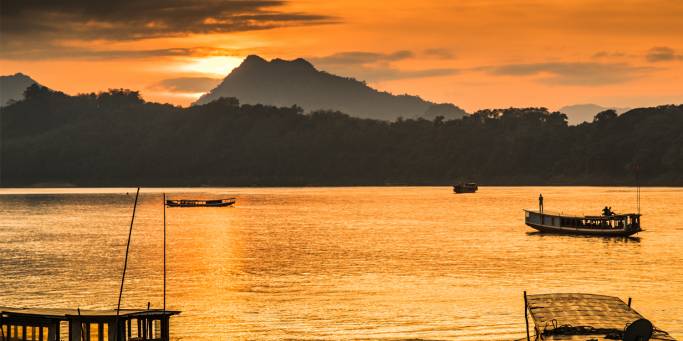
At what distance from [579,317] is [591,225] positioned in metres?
86.0

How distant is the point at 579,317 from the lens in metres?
44.5

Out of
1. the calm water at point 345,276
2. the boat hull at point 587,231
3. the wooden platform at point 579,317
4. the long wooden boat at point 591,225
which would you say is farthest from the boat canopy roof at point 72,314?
the boat hull at point 587,231

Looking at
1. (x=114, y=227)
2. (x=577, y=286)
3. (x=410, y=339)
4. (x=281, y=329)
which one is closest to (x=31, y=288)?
(x=281, y=329)

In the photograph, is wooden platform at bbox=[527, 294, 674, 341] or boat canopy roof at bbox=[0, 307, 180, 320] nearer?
boat canopy roof at bbox=[0, 307, 180, 320]

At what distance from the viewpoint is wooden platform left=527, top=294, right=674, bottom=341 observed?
135ft

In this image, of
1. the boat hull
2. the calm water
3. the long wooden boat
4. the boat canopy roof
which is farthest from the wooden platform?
the boat hull

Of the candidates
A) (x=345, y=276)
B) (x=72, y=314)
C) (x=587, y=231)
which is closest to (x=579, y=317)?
(x=72, y=314)

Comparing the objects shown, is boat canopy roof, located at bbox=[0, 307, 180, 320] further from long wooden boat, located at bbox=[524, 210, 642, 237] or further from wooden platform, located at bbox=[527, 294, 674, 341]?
long wooden boat, located at bbox=[524, 210, 642, 237]

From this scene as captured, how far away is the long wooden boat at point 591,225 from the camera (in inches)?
4875

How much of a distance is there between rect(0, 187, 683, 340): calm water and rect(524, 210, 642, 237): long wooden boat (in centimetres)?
159

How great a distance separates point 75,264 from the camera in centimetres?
10031

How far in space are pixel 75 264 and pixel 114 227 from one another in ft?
236

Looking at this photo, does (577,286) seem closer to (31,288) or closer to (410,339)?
(410,339)

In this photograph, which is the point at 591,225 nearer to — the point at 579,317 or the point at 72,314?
the point at 579,317
